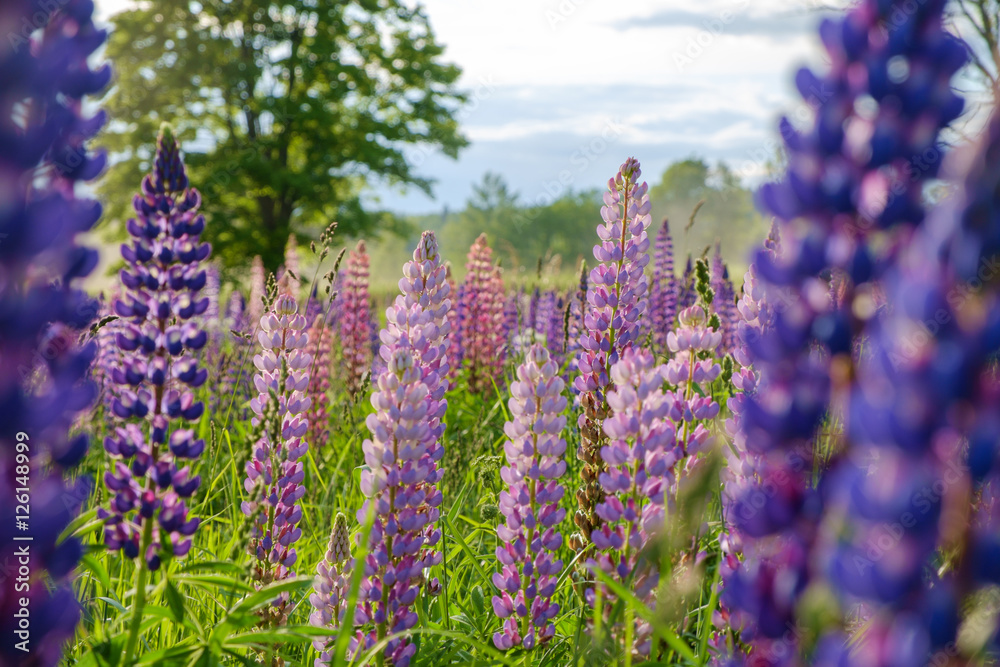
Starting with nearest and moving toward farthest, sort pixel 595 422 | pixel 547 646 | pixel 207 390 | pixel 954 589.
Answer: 1. pixel 954 589
2. pixel 547 646
3. pixel 595 422
4. pixel 207 390

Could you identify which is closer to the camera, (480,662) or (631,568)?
(631,568)

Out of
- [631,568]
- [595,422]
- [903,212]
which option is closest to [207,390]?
[595,422]

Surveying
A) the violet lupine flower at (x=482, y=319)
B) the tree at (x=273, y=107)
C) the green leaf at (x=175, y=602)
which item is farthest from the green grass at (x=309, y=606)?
the tree at (x=273, y=107)

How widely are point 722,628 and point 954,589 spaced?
1.57 m

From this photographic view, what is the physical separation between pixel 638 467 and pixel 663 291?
5.30 m

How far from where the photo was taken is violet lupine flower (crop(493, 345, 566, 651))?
2.44 metres

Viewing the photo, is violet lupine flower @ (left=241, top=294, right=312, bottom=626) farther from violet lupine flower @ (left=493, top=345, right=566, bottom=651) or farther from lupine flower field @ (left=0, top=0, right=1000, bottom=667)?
violet lupine flower @ (left=493, top=345, right=566, bottom=651)

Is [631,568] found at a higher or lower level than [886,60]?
lower

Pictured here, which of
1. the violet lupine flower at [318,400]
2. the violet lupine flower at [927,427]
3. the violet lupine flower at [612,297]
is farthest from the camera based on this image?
the violet lupine flower at [318,400]

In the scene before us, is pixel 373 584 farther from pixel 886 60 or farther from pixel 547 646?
pixel 886 60

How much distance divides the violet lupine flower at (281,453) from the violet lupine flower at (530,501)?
854mm

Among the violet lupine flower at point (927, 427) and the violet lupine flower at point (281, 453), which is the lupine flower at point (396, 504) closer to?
the violet lupine flower at point (281, 453)

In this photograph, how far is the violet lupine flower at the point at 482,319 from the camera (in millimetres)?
7395

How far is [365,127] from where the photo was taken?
32438mm
